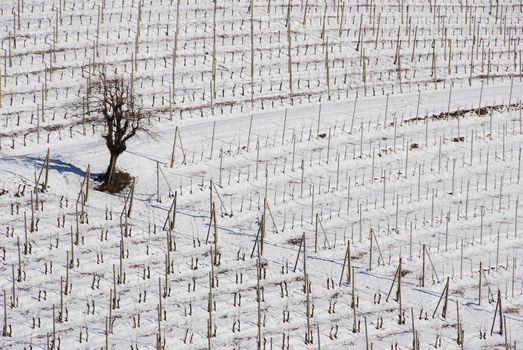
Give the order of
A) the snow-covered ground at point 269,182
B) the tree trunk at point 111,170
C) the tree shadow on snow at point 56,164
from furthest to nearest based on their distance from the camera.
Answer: the tree shadow on snow at point 56,164 → the tree trunk at point 111,170 → the snow-covered ground at point 269,182

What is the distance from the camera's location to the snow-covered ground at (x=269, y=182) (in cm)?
3484

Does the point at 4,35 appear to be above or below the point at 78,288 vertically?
above

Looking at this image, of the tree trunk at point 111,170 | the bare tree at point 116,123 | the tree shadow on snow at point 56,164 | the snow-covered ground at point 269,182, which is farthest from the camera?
the tree shadow on snow at point 56,164

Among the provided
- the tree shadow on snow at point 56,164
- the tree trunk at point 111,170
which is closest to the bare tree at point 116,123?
the tree trunk at point 111,170

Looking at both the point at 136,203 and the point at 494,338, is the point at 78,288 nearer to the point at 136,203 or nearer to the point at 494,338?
the point at 136,203

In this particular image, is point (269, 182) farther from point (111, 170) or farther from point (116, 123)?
point (116, 123)

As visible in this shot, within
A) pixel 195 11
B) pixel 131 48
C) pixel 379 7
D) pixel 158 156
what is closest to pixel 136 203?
pixel 158 156

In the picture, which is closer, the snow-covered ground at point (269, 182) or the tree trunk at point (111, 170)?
the snow-covered ground at point (269, 182)

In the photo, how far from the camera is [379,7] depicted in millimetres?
54438

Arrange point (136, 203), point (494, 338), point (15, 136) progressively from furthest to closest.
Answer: point (15, 136) < point (136, 203) < point (494, 338)

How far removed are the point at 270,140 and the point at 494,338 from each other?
11941 millimetres

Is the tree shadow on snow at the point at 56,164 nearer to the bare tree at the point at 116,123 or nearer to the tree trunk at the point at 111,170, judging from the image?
the tree trunk at the point at 111,170

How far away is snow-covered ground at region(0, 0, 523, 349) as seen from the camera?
34.8 meters

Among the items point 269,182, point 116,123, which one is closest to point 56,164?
point 116,123
